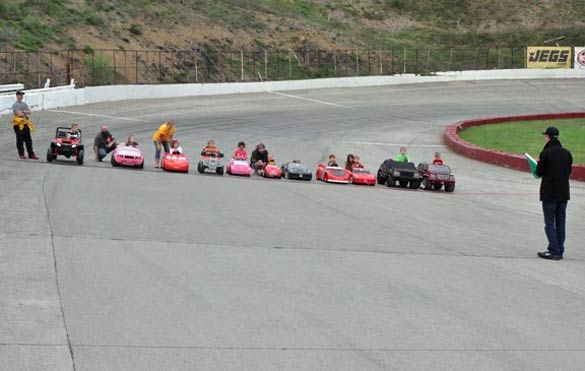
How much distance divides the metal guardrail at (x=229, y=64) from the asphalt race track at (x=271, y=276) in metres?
28.8

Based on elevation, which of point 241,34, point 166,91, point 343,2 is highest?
point 343,2

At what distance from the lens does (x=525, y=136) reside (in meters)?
45.7

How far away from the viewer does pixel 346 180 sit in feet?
87.9

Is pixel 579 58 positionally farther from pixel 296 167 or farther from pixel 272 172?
pixel 272 172

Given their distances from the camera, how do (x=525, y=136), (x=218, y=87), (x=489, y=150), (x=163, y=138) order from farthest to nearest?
(x=218, y=87)
(x=525, y=136)
(x=489, y=150)
(x=163, y=138)

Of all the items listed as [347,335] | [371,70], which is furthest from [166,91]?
[347,335]

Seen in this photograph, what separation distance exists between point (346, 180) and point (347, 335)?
18.6 meters

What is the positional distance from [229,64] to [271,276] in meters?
58.8

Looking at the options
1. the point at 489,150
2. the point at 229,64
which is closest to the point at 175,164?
the point at 489,150

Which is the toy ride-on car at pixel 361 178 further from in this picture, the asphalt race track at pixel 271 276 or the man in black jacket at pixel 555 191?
the man in black jacket at pixel 555 191

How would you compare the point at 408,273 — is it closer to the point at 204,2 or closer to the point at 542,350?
the point at 542,350

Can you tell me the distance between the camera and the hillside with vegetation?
204ft

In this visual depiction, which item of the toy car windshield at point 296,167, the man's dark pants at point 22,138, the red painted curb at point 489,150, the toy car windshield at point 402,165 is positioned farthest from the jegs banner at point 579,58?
the man's dark pants at point 22,138

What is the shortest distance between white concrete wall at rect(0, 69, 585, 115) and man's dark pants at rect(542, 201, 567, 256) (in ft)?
97.0
